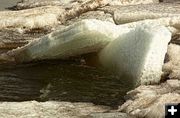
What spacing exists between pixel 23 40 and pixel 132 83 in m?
7.42

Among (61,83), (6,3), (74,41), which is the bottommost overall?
(61,83)

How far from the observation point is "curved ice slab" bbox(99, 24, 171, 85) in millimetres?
10461

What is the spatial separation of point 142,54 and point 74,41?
2086 millimetres

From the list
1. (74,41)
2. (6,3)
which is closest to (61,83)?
(74,41)

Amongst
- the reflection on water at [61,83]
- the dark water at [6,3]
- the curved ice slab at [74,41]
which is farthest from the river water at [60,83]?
the dark water at [6,3]

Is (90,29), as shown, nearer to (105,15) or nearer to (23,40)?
(23,40)

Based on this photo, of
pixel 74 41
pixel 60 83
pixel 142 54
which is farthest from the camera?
pixel 74 41

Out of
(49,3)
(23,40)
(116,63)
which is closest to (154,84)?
(116,63)

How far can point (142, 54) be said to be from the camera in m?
10.6

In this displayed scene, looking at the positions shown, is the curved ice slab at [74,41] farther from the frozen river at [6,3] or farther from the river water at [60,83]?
the frozen river at [6,3]

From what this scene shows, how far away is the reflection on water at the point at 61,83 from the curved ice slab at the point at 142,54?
0.41 m

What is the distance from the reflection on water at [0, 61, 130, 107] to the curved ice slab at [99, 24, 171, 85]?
0.41 meters

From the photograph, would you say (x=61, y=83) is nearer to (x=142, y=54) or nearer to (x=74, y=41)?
(x=74, y=41)

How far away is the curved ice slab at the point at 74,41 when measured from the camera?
11.7 m
